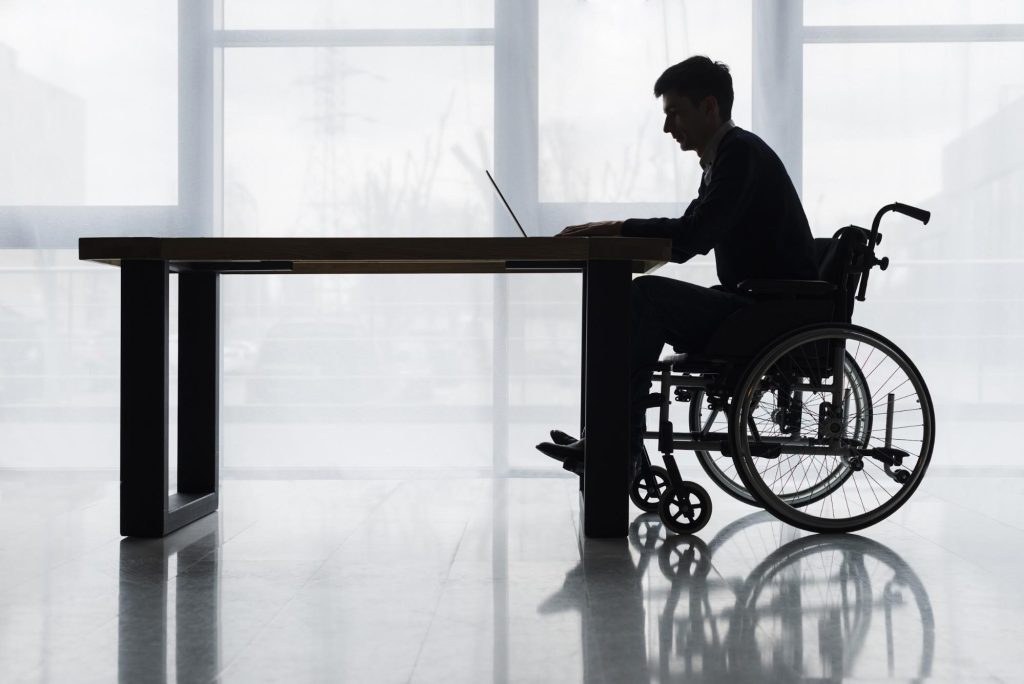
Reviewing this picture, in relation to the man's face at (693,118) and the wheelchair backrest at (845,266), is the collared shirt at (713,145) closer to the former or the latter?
the man's face at (693,118)

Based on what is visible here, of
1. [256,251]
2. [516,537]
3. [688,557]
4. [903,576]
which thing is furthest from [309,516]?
[903,576]

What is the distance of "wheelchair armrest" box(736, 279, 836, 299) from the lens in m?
2.12

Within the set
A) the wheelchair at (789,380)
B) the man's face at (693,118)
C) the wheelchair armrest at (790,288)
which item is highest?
the man's face at (693,118)

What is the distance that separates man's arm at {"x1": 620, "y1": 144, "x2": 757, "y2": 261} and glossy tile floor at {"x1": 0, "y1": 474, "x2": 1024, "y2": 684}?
2.28 feet

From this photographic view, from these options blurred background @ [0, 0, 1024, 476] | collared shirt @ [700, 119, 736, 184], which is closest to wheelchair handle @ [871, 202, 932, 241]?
collared shirt @ [700, 119, 736, 184]

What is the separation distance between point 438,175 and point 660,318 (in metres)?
1.48

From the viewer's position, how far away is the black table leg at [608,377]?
80.6 inches

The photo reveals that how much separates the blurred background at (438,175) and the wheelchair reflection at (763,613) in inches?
57.9

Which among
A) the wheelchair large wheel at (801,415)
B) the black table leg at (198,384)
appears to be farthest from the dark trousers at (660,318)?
the black table leg at (198,384)

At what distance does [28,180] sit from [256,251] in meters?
1.94

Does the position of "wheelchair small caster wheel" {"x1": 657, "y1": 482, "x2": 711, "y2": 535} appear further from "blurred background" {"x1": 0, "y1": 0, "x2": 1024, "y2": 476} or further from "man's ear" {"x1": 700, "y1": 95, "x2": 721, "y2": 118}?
"blurred background" {"x1": 0, "y1": 0, "x2": 1024, "y2": 476}

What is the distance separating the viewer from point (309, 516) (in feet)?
7.87

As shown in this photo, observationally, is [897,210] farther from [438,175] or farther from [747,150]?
[438,175]

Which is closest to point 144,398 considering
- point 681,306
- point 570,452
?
point 570,452
